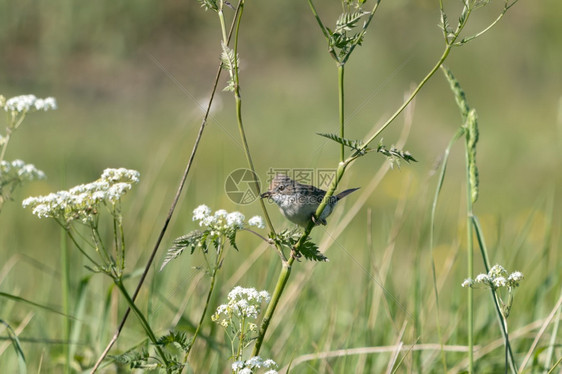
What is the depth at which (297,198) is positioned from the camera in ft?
14.7

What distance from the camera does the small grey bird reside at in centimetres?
430

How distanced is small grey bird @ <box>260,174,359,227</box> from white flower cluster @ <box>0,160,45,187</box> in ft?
4.71

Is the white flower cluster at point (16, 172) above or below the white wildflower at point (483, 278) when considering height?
above

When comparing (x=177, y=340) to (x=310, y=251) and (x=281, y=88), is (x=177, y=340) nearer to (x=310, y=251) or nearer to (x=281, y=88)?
(x=310, y=251)

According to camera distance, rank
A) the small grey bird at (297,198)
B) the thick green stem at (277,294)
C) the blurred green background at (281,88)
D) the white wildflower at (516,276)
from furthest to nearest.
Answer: the blurred green background at (281,88) < the small grey bird at (297,198) < the white wildflower at (516,276) < the thick green stem at (277,294)

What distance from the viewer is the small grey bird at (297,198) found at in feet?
14.1

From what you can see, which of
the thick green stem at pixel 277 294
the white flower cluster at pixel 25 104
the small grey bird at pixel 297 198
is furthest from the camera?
the small grey bird at pixel 297 198

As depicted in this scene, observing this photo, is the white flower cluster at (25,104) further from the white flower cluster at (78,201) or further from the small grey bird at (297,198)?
the small grey bird at (297,198)

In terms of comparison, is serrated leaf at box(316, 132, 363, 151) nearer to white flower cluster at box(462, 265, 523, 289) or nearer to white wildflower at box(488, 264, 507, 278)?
white flower cluster at box(462, 265, 523, 289)

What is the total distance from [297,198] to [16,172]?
193cm

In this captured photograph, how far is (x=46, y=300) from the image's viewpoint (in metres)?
4.88

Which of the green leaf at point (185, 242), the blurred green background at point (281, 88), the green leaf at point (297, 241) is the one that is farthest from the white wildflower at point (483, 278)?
the blurred green background at point (281, 88)

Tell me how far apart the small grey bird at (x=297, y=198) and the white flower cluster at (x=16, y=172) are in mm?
1436

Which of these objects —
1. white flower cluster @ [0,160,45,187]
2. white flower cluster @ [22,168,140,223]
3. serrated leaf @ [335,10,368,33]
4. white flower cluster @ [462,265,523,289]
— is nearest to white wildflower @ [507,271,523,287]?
white flower cluster @ [462,265,523,289]
